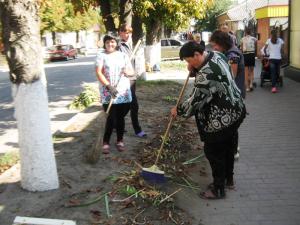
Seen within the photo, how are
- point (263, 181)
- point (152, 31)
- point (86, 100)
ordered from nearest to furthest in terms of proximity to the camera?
point (263, 181) < point (86, 100) < point (152, 31)

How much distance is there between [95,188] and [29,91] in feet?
4.36

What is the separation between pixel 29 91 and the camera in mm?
4793

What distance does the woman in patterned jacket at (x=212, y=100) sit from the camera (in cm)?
476

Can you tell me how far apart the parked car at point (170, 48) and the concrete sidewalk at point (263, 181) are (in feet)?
76.2

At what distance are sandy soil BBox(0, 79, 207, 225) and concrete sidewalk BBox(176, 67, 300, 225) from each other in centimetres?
36

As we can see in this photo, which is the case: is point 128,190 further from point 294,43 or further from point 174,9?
point 294,43

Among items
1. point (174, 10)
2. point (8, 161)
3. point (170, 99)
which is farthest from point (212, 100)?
point (174, 10)

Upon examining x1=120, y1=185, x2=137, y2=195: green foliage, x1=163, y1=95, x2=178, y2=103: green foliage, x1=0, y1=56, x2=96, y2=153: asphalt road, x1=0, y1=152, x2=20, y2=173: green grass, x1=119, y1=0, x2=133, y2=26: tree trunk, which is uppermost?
x1=119, y1=0, x2=133, y2=26: tree trunk

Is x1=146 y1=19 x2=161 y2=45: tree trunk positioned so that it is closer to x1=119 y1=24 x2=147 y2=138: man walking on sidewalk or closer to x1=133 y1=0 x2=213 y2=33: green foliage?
x1=133 y1=0 x2=213 y2=33: green foliage

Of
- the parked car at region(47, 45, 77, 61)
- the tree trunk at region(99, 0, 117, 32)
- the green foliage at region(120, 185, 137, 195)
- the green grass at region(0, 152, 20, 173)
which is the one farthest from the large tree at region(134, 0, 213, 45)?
the parked car at region(47, 45, 77, 61)

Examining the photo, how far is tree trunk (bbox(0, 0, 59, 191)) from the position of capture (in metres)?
4.66

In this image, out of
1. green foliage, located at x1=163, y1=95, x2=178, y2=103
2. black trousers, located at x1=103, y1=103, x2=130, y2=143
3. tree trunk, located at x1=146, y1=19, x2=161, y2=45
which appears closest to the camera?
black trousers, located at x1=103, y1=103, x2=130, y2=143

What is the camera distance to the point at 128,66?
258 inches

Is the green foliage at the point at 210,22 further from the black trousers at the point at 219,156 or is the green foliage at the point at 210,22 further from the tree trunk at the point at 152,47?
the black trousers at the point at 219,156
